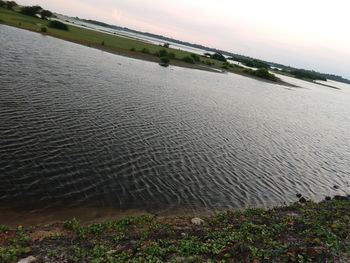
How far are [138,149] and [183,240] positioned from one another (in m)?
13.9

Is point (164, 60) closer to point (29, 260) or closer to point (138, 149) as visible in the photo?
point (138, 149)

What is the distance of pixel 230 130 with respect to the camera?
4159 centimetres

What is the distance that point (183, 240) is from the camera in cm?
1464

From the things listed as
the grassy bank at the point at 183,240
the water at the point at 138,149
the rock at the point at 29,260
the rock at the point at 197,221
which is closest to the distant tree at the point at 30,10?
the water at the point at 138,149

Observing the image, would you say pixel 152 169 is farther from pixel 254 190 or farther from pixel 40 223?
pixel 40 223

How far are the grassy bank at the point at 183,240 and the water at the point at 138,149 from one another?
3.01 meters

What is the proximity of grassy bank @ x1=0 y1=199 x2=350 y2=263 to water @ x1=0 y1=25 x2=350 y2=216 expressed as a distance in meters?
3.01

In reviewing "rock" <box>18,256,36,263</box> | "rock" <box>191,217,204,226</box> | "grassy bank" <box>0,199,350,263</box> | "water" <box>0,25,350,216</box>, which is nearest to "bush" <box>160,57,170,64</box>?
"water" <box>0,25,350,216</box>

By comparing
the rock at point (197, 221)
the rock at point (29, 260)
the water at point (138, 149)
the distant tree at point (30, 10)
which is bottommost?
the water at point (138, 149)

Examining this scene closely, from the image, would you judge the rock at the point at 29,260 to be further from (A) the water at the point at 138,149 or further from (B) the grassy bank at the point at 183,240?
(A) the water at the point at 138,149

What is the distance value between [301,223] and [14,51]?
55453mm

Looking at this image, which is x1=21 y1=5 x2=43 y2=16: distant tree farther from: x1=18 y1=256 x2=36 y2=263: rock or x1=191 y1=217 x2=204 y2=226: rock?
x1=18 y1=256 x2=36 y2=263: rock

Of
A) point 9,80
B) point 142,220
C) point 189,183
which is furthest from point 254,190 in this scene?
point 9,80

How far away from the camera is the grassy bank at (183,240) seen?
12805 millimetres
